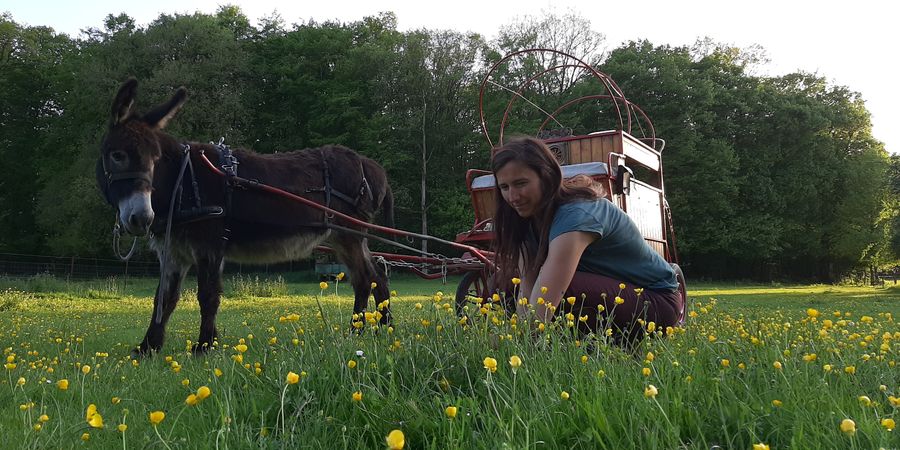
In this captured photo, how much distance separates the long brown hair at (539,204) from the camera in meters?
3.57

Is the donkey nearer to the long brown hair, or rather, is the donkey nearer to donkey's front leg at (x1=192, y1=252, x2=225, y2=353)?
donkey's front leg at (x1=192, y1=252, x2=225, y2=353)

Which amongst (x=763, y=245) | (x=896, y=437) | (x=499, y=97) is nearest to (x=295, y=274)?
(x=499, y=97)

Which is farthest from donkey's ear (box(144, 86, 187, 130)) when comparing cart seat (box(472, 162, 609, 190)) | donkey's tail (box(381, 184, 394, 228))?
cart seat (box(472, 162, 609, 190))

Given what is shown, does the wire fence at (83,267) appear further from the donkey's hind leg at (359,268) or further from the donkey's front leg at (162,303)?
the donkey's front leg at (162,303)

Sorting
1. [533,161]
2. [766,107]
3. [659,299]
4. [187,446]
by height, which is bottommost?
[187,446]

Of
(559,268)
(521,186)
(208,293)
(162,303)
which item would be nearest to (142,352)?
(162,303)

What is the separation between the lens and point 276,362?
2900 millimetres

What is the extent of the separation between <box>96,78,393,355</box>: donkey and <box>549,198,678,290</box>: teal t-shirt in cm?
200

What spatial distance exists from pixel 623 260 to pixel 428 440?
88.2 inches

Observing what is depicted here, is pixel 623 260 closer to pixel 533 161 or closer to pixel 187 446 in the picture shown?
pixel 533 161

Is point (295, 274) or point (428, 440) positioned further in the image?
point (295, 274)

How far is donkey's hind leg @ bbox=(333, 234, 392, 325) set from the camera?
686cm

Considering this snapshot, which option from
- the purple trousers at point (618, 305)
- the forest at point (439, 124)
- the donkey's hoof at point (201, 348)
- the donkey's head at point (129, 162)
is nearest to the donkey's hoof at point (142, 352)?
the donkey's hoof at point (201, 348)

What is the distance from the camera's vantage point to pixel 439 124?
124ft
